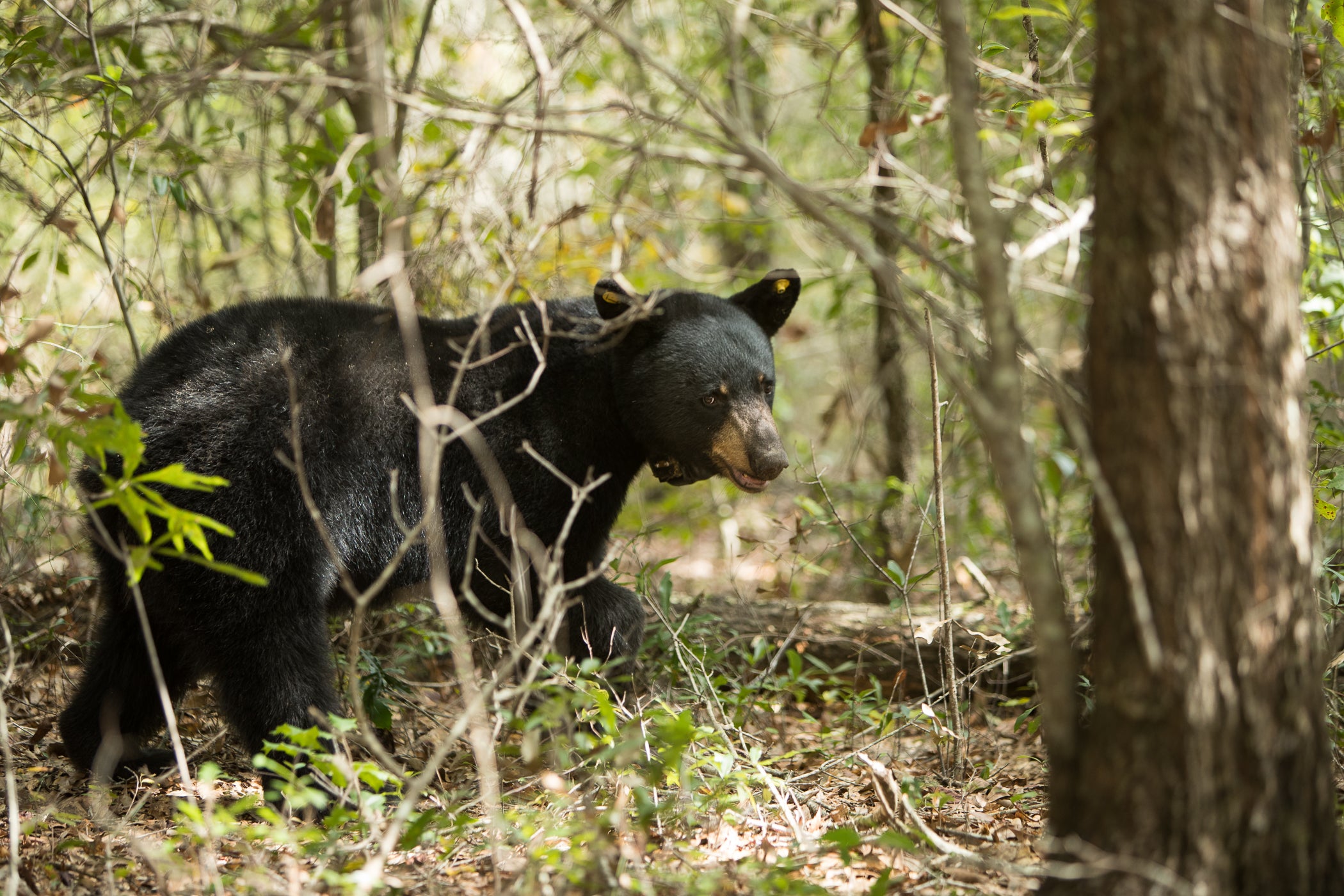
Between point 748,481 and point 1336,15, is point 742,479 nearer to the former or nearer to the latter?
point 748,481

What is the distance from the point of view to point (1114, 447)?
248 centimetres

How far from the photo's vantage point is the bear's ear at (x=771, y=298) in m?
5.26

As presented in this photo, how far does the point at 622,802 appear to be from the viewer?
3.56m

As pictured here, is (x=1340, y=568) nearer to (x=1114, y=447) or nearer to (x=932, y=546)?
(x=1114, y=447)

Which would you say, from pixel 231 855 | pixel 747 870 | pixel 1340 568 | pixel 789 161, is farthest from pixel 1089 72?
pixel 231 855

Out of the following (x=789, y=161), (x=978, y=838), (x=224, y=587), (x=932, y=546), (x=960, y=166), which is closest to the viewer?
(x=960, y=166)

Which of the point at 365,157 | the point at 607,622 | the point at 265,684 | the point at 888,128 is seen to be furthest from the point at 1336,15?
the point at 265,684

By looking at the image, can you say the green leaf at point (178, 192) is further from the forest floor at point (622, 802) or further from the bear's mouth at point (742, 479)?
the bear's mouth at point (742, 479)

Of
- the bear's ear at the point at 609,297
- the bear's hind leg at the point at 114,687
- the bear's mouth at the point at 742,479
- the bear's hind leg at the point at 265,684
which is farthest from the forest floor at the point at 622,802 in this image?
the bear's ear at the point at 609,297

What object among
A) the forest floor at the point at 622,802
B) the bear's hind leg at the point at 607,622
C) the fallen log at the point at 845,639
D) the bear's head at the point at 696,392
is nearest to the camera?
the forest floor at the point at 622,802

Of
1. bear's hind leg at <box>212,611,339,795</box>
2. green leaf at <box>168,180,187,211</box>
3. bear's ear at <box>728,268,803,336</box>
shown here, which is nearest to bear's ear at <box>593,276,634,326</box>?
bear's ear at <box>728,268,803,336</box>

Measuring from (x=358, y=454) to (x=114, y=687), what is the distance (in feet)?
4.78

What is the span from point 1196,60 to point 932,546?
596cm

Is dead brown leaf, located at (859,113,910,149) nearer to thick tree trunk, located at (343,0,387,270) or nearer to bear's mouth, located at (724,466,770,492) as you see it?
bear's mouth, located at (724,466,770,492)
